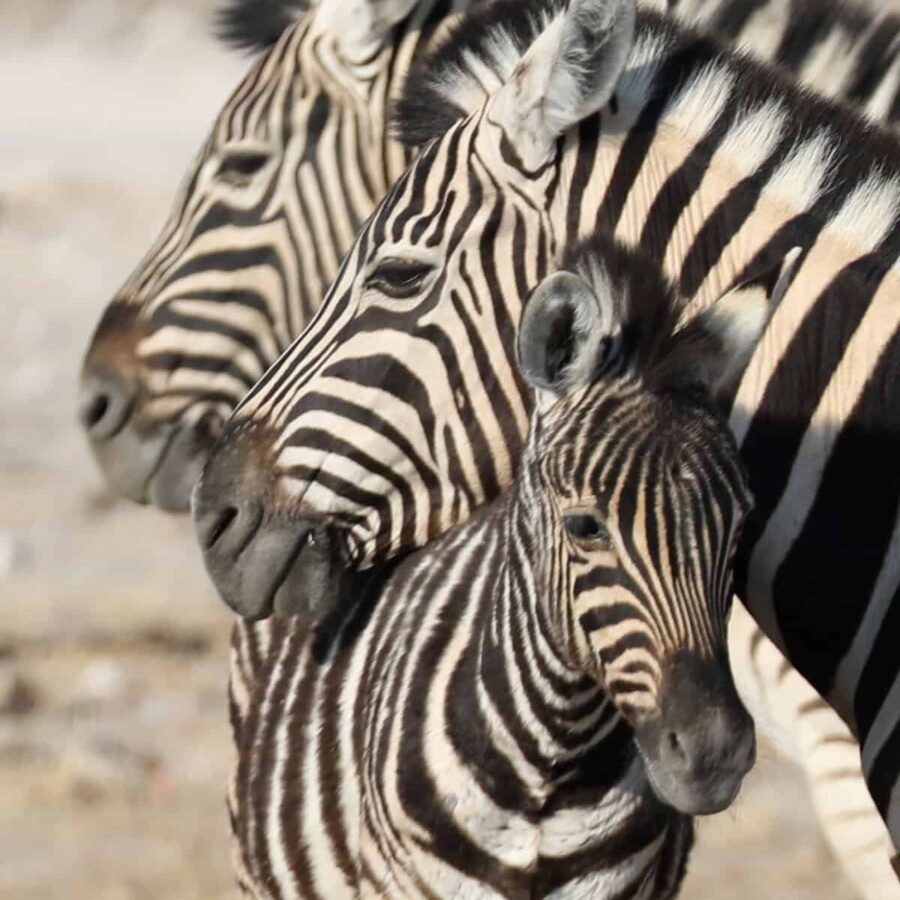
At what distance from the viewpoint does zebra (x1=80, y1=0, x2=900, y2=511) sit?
568 centimetres

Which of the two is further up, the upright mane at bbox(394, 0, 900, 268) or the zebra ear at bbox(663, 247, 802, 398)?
the upright mane at bbox(394, 0, 900, 268)

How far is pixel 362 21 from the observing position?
18.4 ft

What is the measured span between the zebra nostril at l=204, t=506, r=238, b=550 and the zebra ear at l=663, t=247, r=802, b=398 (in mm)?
1037

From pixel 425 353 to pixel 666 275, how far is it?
55cm

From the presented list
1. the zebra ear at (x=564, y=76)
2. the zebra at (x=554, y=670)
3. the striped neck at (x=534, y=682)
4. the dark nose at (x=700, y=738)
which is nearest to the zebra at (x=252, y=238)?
the zebra at (x=554, y=670)

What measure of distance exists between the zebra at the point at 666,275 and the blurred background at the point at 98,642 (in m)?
1.89

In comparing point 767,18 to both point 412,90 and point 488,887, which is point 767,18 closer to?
point 412,90

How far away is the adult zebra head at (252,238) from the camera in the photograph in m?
5.68

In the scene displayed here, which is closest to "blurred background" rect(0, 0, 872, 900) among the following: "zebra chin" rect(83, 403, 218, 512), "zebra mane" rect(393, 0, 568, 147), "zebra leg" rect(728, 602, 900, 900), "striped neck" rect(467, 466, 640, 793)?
"zebra leg" rect(728, 602, 900, 900)

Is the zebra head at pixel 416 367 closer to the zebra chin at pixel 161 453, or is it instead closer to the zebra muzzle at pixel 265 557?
the zebra muzzle at pixel 265 557

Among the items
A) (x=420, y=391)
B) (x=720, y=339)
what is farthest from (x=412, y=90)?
(x=720, y=339)

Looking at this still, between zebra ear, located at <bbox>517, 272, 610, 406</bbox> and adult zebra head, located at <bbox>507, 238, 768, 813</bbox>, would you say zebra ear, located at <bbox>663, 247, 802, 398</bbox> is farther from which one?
zebra ear, located at <bbox>517, 272, 610, 406</bbox>

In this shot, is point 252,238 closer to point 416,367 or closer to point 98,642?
point 416,367

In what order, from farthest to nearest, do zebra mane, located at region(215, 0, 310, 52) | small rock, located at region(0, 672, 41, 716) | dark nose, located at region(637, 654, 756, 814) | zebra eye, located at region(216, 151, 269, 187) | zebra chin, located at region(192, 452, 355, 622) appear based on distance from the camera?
small rock, located at region(0, 672, 41, 716) < zebra mane, located at region(215, 0, 310, 52) < zebra eye, located at region(216, 151, 269, 187) < zebra chin, located at region(192, 452, 355, 622) < dark nose, located at region(637, 654, 756, 814)
